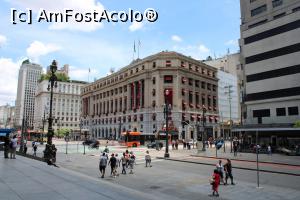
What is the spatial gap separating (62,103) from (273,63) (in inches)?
5503

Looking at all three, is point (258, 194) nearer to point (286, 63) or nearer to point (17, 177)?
point (17, 177)

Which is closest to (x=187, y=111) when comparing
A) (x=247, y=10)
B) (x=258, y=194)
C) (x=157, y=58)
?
(x=157, y=58)

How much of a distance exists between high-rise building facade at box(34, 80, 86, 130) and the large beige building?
227ft

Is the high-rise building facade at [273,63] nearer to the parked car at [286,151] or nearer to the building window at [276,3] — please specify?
the building window at [276,3]

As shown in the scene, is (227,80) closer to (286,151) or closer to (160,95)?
(160,95)

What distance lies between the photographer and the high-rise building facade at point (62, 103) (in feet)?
537

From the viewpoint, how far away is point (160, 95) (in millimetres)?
81438

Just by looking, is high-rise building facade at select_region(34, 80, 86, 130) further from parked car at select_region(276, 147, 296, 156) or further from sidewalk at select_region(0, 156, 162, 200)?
sidewalk at select_region(0, 156, 162, 200)

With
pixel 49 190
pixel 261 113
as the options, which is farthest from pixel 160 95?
pixel 49 190

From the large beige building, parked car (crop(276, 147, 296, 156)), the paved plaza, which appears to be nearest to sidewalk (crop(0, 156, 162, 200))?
the paved plaza

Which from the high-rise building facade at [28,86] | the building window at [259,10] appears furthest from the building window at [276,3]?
the high-rise building facade at [28,86]

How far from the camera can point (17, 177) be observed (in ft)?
43.9

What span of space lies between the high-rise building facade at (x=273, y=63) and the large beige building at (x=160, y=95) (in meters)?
20.7

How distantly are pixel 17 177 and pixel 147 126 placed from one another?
6999 cm
